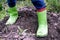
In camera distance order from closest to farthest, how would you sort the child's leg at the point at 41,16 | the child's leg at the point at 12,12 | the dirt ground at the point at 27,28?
the child's leg at the point at 41,16
the dirt ground at the point at 27,28
the child's leg at the point at 12,12

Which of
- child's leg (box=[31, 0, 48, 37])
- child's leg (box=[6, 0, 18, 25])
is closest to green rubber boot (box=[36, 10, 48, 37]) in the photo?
child's leg (box=[31, 0, 48, 37])

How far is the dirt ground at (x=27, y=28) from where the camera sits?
2.53 metres

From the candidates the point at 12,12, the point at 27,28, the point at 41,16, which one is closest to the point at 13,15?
the point at 12,12

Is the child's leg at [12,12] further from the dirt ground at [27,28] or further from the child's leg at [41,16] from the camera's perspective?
the child's leg at [41,16]

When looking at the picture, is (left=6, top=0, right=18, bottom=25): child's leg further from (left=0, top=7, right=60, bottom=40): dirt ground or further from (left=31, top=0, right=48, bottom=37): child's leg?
(left=31, top=0, right=48, bottom=37): child's leg

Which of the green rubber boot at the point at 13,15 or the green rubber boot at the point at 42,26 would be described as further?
the green rubber boot at the point at 13,15

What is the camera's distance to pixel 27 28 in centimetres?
269

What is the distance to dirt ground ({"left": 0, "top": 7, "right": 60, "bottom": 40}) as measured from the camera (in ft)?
8.29

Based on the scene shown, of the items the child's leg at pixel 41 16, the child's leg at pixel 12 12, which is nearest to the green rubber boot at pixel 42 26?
the child's leg at pixel 41 16

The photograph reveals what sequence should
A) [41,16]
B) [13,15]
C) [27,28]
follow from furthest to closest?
[13,15]
[27,28]
[41,16]

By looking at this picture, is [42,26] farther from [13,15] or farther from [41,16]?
[13,15]

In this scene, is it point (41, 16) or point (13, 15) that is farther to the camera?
point (13, 15)

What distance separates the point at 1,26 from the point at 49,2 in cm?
118

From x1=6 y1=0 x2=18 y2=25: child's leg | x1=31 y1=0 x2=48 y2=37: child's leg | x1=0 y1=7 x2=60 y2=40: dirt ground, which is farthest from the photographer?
x1=6 y1=0 x2=18 y2=25: child's leg
